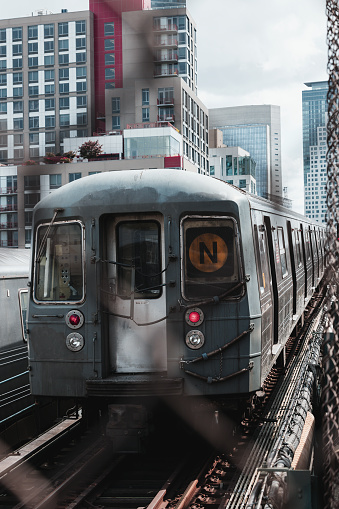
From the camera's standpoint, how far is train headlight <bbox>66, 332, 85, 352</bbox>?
225 inches

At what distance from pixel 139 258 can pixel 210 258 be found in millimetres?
617

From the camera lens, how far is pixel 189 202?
5.72 meters

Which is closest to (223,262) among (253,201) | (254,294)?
(254,294)

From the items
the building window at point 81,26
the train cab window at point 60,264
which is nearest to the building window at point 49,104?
the building window at point 81,26

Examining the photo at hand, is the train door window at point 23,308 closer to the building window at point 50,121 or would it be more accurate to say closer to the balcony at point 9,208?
the balcony at point 9,208

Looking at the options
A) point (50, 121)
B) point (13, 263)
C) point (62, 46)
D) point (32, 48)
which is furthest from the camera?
point (13, 263)

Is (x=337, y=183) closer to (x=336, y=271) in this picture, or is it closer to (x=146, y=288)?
(x=336, y=271)

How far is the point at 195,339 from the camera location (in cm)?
559

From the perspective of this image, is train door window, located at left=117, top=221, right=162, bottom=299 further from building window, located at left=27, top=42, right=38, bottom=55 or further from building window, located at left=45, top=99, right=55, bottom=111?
building window, located at left=27, top=42, right=38, bottom=55

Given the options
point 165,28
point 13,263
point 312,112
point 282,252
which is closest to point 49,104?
point 312,112

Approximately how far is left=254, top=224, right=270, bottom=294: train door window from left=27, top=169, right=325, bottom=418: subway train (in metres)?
0.35

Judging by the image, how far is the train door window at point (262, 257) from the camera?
6.28m

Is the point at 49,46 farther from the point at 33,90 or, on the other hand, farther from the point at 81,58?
the point at 33,90

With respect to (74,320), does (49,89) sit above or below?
above
